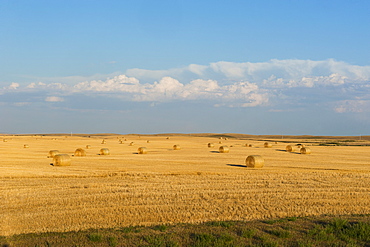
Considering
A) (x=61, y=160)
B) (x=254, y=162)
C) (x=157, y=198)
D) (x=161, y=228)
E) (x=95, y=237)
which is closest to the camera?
(x=95, y=237)

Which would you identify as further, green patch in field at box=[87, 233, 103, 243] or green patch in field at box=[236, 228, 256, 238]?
green patch in field at box=[236, 228, 256, 238]

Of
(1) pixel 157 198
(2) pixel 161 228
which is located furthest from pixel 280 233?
(1) pixel 157 198

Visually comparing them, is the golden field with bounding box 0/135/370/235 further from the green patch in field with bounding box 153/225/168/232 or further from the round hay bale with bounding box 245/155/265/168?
the round hay bale with bounding box 245/155/265/168

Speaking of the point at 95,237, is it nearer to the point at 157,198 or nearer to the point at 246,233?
the point at 246,233

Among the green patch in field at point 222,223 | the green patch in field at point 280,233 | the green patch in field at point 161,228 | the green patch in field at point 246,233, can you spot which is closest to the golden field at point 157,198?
the green patch in field at point 222,223

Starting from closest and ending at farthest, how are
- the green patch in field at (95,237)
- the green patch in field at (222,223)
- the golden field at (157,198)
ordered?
1. the green patch in field at (95,237)
2. the green patch in field at (222,223)
3. the golden field at (157,198)

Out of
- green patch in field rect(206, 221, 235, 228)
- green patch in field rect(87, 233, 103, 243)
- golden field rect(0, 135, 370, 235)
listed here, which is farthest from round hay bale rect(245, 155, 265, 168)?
green patch in field rect(87, 233, 103, 243)

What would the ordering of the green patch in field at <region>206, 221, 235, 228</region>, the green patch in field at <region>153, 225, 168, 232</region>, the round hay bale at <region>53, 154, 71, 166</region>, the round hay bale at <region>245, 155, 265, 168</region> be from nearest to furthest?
1. the green patch in field at <region>153, 225, 168, 232</region>
2. the green patch in field at <region>206, 221, 235, 228</region>
3. the round hay bale at <region>53, 154, 71, 166</region>
4. the round hay bale at <region>245, 155, 265, 168</region>

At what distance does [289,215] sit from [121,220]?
4957mm

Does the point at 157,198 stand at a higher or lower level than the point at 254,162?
lower

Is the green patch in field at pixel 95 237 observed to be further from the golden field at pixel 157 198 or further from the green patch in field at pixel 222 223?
the green patch in field at pixel 222 223

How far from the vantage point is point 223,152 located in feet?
153

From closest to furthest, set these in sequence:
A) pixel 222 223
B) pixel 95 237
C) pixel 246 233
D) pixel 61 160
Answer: pixel 95 237
pixel 246 233
pixel 222 223
pixel 61 160

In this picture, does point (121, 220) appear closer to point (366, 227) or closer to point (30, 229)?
point (30, 229)
